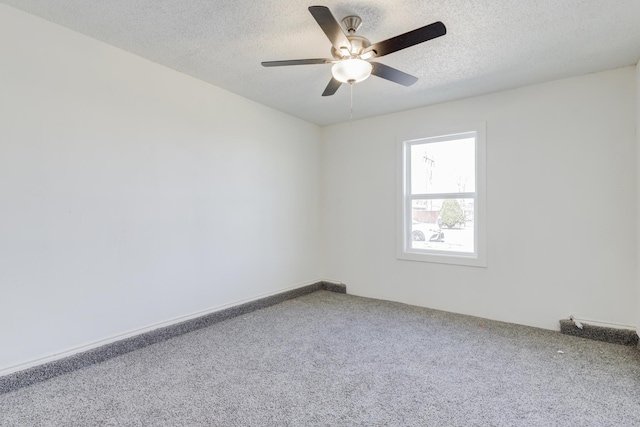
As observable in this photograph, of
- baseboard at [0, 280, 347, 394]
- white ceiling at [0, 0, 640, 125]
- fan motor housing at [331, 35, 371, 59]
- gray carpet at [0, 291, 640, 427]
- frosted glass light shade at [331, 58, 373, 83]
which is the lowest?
gray carpet at [0, 291, 640, 427]

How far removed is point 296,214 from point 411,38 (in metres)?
2.80

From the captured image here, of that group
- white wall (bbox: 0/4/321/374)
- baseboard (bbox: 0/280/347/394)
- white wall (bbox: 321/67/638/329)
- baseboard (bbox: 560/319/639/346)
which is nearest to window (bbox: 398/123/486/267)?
white wall (bbox: 321/67/638/329)

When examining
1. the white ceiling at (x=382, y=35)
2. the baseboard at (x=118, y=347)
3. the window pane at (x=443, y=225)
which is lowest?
the baseboard at (x=118, y=347)

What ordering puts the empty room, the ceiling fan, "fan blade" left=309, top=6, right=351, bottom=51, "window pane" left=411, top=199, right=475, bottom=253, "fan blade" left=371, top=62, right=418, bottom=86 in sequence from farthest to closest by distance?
"window pane" left=411, top=199, right=475, bottom=253 < "fan blade" left=371, top=62, right=418, bottom=86 < the empty room < the ceiling fan < "fan blade" left=309, top=6, right=351, bottom=51

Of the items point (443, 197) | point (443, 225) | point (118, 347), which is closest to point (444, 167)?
point (443, 197)

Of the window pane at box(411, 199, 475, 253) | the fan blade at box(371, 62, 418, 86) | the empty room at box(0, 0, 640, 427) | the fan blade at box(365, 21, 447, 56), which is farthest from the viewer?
the window pane at box(411, 199, 475, 253)

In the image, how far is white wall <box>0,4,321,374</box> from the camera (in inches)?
81.2

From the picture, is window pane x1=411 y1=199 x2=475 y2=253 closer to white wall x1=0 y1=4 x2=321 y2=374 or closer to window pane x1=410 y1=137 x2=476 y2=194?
window pane x1=410 y1=137 x2=476 y2=194

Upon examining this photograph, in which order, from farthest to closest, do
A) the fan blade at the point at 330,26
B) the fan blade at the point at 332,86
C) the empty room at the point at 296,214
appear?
the fan blade at the point at 332,86
the empty room at the point at 296,214
the fan blade at the point at 330,26

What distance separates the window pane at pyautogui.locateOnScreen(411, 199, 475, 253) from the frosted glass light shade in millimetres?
2186

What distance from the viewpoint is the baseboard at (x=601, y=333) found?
8.74ft

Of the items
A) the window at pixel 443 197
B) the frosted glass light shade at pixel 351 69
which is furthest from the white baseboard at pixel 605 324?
the frosted glass light shade at pixel 351 69

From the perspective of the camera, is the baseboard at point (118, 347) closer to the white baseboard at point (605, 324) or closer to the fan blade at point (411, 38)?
the fan blade at point (411, 38)

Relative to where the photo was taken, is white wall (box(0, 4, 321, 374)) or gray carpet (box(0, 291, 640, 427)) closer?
gray carpet (box(0, 291, 640, 427))
